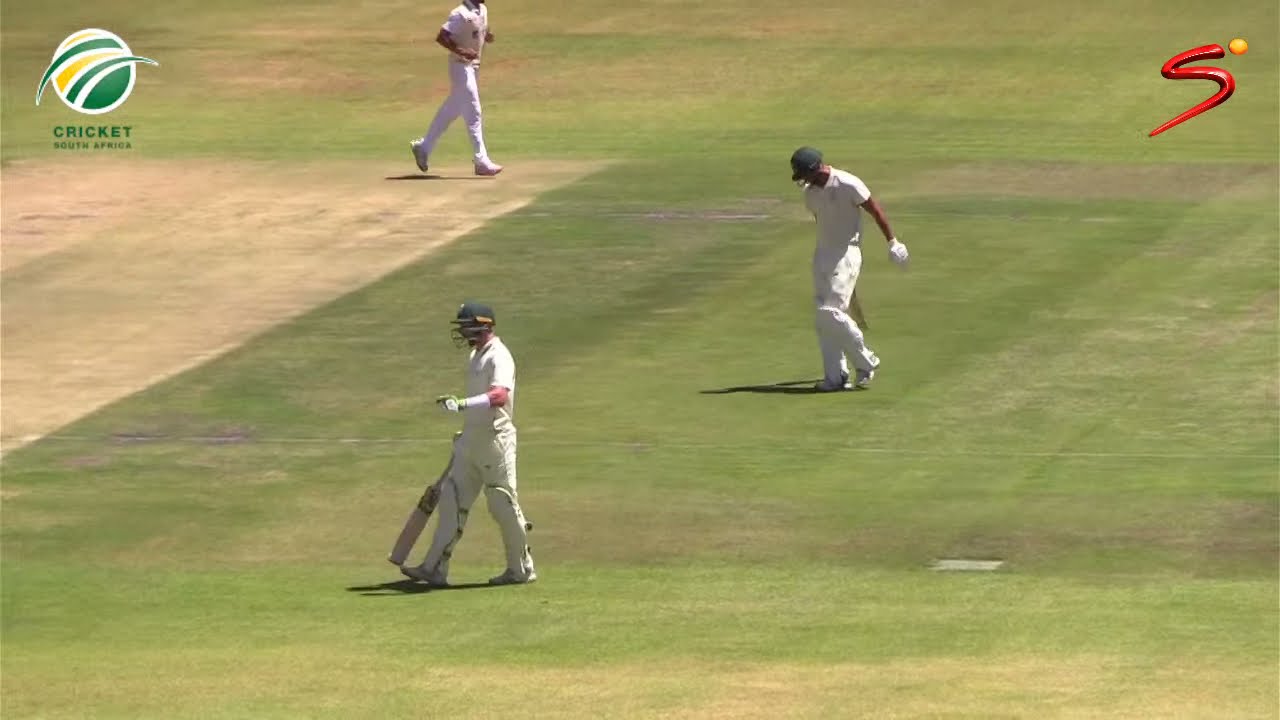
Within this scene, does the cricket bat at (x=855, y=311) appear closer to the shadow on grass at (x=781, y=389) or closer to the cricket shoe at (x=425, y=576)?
the shadow on grass at (x=781, y=389)

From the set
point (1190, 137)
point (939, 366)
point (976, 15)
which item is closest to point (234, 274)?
point (939, 366)

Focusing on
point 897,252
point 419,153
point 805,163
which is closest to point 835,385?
point 897,252

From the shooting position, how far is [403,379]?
25.7 m

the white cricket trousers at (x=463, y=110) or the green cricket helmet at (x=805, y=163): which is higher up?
the green cricket helmet at (x=805, y=163)

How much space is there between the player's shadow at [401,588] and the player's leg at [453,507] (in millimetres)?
111

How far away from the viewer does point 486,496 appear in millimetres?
18562

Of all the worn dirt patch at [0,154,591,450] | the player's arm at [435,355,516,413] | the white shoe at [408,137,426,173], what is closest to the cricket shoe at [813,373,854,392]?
the worn dirt patch at [0,154,591,450]


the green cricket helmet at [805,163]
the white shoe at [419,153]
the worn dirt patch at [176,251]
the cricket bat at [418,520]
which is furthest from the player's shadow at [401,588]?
the white shoe at [419,153]

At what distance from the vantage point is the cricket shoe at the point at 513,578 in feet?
61.9

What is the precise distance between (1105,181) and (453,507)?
17469 millimetres

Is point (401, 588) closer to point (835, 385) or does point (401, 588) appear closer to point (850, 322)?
point (850, 322)

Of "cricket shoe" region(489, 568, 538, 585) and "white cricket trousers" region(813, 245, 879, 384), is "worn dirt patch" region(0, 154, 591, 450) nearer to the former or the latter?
"white cricket trousers" region(813, 245, 879, 384)

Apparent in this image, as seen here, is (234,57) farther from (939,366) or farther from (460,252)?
(939,366)

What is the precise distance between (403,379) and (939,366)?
4706mm
